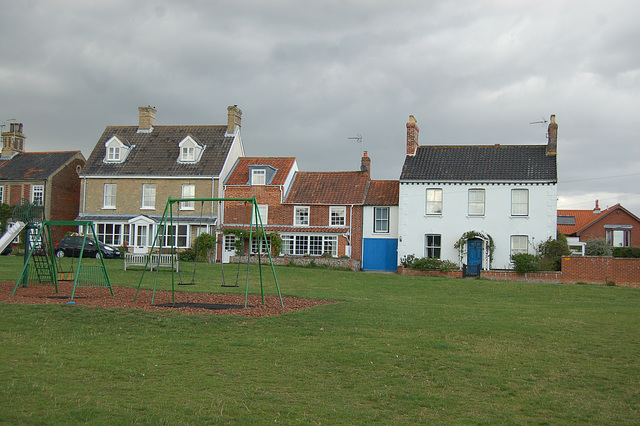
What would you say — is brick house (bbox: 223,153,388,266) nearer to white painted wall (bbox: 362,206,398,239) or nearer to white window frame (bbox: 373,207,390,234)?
white painted wall (bbox: 362,206,398,239)

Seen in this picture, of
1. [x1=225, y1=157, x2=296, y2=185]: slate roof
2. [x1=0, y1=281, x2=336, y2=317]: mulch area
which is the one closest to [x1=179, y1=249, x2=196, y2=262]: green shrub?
[x1=225, y1=157, x2=296, y2=185]: slate roof

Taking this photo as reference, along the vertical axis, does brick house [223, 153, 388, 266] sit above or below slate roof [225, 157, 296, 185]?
below

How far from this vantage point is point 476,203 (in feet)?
126

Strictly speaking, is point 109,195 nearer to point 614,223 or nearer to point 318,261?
point 318,261

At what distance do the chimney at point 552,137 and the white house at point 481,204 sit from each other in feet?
0.21

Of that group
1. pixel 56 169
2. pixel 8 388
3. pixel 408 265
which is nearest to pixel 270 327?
pixel 8 388

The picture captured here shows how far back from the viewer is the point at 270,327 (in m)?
14.1

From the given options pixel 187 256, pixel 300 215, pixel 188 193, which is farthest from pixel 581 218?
pixel 187 256

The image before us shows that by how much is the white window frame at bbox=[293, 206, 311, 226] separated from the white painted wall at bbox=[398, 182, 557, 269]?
6.93 meters

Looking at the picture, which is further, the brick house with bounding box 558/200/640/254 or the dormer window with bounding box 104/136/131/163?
the brick house with bounding box 558/200/640/254

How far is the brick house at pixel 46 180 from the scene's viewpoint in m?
46.8

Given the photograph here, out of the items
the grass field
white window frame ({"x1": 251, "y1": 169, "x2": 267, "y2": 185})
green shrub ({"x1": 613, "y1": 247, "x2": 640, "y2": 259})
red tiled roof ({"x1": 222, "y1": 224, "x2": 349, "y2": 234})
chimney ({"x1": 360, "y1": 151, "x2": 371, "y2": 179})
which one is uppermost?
chimney ({"x1": 360, "y1": 151, "x2": 371, "y2": 179})

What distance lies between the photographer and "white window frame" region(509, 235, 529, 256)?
37.4m

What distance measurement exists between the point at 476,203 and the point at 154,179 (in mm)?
23253
